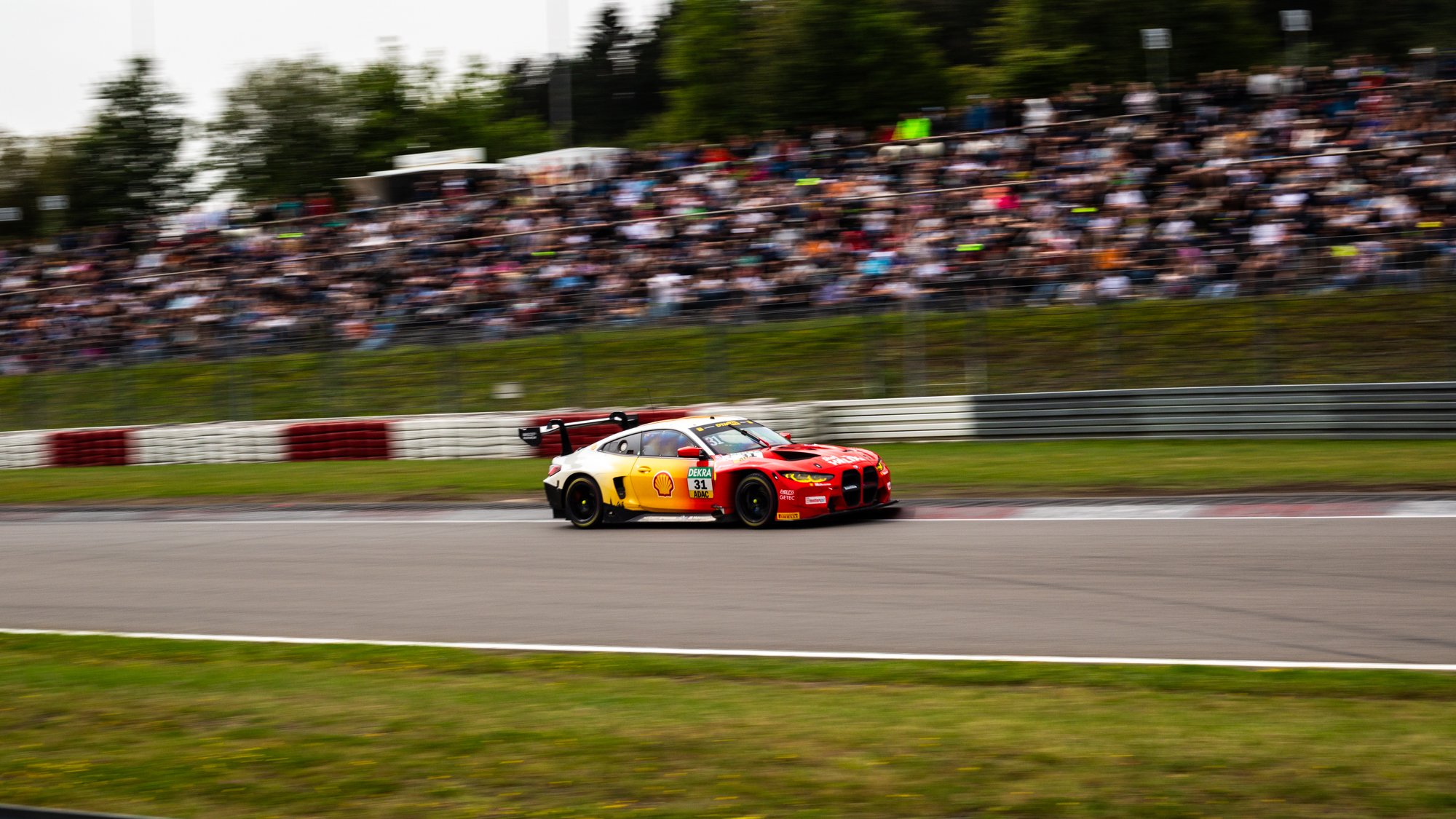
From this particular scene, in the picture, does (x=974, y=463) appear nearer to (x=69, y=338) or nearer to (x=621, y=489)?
(x=621, y=489)

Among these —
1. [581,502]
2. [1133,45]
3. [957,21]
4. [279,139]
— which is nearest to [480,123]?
[279,139]

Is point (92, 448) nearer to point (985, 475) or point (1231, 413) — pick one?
point (985, 475)

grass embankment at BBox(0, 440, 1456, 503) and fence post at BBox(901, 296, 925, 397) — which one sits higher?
fence post at BBox(901, 296, 925, 397)

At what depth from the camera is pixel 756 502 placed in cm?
1288

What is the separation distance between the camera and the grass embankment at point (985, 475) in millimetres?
14031

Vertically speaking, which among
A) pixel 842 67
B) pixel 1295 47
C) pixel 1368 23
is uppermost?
pixel 1368 23

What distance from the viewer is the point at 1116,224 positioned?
68.4 ft

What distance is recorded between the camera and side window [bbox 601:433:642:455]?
1393 centimetres

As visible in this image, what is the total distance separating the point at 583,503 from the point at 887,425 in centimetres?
700

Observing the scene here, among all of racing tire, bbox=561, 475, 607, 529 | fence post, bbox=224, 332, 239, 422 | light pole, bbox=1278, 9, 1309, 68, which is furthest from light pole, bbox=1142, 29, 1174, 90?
racing tire, bbox=561, 475, 607, 529

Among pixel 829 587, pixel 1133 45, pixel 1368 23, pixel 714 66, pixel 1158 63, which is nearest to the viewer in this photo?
pixel 829 587

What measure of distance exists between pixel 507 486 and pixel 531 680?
36.0 ft

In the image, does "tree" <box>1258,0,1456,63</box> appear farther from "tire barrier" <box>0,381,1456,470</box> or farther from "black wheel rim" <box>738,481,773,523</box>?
"black wheel rim" <box>738,481,773,523</box>

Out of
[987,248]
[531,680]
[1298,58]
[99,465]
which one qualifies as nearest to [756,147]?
[987,248]
